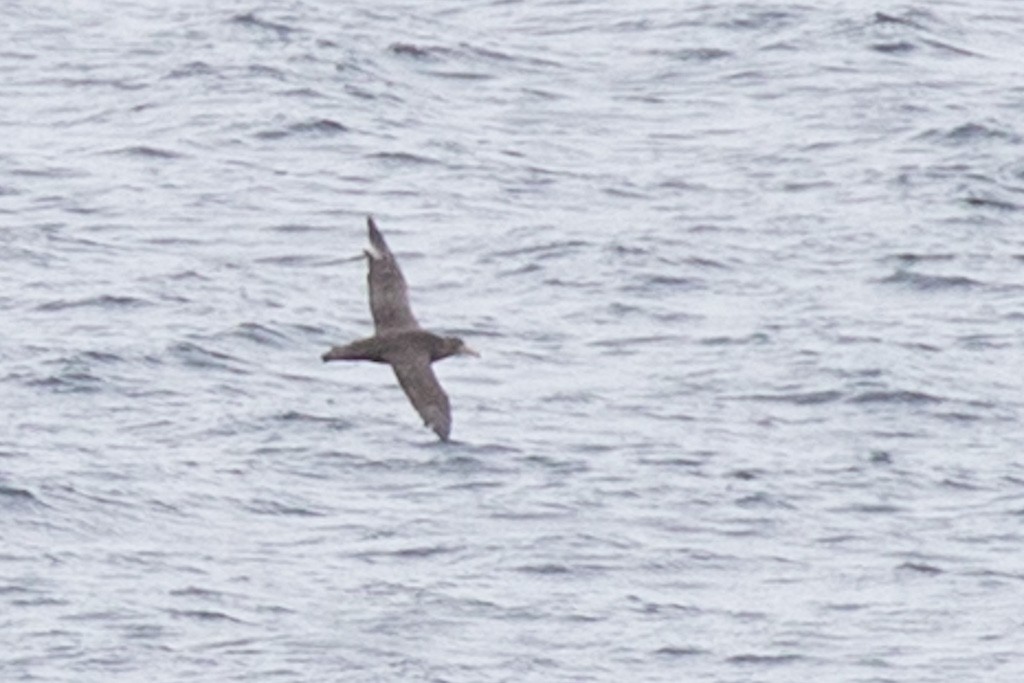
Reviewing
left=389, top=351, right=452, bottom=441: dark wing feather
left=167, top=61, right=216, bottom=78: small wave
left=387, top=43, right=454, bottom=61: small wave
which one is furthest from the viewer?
left=387, top=43, right=454, bottom=61: small wave

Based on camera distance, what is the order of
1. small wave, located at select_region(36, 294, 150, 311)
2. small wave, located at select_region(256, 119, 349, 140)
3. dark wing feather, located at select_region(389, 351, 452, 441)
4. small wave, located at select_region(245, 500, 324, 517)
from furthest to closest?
1. small wave, located at select_region(256, 119, 349, 140)
2. small wave, located at select_region(36, 294, 150, 311)
3. small wave, located at select_region(245, 500, 324, 517)
4. dark wing feather, located at select_region(389, 351, 452, 441)

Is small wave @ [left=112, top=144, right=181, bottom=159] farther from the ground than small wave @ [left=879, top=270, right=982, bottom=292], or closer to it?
farther from the ground

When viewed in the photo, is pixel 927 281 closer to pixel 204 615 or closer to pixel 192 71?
pixel 192 71

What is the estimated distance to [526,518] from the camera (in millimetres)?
32031

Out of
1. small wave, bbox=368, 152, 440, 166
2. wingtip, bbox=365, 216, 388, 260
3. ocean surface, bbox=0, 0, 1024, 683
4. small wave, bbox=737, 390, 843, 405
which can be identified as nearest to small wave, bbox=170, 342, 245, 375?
ocean surface, bbox=0, 0, 1024, 683

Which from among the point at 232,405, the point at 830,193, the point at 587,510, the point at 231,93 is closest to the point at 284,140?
the point at 231,93

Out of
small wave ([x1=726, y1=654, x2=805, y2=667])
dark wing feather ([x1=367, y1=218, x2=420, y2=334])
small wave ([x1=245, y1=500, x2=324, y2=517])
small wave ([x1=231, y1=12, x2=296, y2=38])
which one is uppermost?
dark wing feather ([x1=367, y1=218, x2=420, y2=334])

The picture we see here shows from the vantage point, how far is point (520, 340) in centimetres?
3616

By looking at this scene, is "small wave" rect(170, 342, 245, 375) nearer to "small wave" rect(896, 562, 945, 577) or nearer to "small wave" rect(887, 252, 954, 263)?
"small wave" rect(887, 252, 954, 263)

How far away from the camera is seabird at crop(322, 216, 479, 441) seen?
2500 cm

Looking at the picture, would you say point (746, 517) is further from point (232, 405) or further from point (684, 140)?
point (684, 140)

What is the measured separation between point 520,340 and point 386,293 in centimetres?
981

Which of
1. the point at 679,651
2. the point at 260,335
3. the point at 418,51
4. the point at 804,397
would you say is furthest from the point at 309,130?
the point at 679,651

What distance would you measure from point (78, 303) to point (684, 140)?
8.23 m
